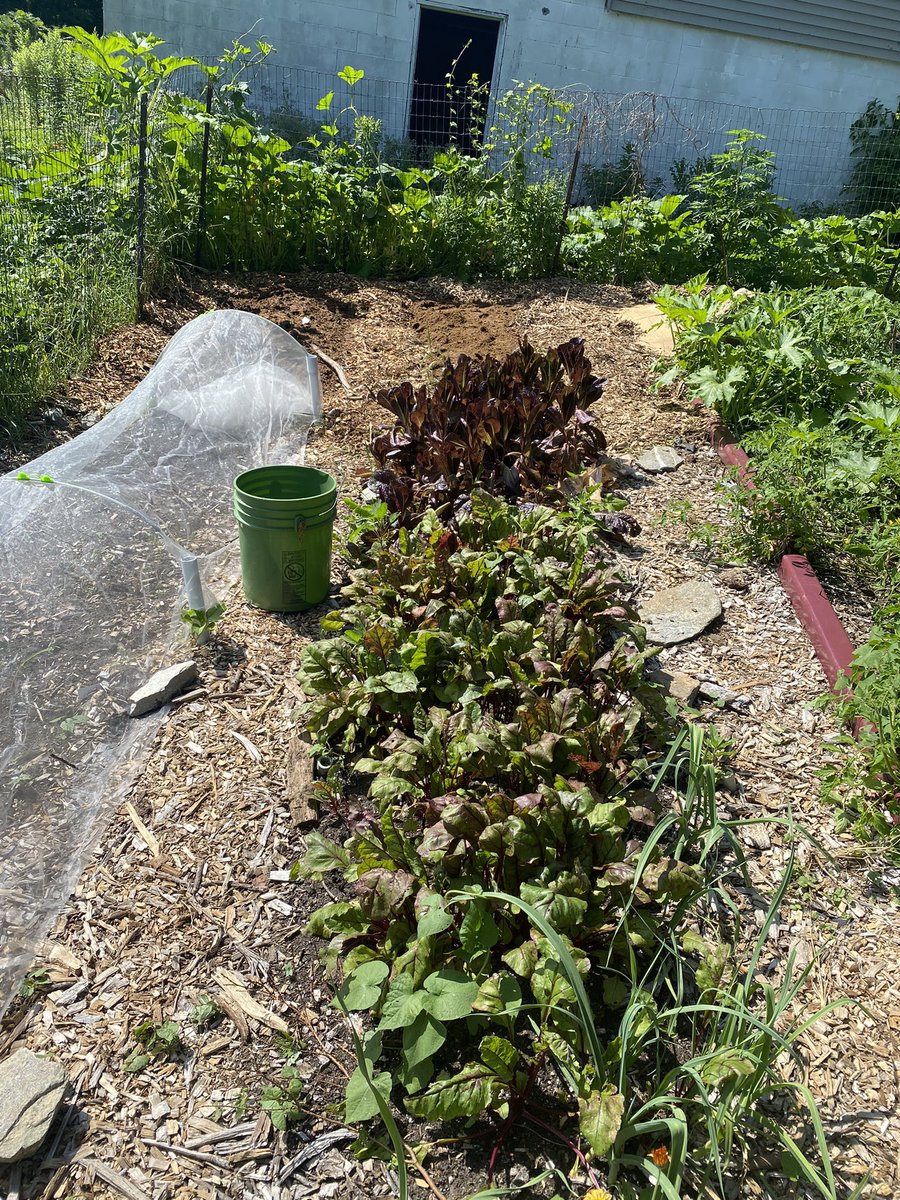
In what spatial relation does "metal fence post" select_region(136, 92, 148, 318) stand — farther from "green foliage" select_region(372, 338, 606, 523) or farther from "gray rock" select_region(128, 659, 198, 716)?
"gray rock" select_region(128, 659, 198, 716)

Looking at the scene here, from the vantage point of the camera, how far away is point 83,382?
5.32 meters

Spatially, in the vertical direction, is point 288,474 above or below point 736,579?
above

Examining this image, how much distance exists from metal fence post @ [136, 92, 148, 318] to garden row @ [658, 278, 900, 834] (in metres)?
3.71

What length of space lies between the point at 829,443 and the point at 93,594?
3.27 m

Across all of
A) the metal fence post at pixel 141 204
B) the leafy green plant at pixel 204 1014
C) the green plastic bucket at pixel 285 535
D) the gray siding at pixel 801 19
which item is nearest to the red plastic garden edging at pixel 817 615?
the green plastic bucket at pixel 285 535

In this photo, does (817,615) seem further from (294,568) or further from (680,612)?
(294,568)

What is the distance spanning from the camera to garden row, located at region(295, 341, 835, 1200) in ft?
5.73

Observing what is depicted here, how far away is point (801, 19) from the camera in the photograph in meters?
12.9

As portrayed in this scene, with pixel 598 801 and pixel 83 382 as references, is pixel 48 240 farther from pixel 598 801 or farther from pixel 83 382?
pixel 598 801

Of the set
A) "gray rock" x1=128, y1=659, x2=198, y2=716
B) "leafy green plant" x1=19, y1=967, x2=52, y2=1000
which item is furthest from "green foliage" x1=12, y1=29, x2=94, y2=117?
"leafy green plant" x1=19, y1=967, x2=52, y2=1000

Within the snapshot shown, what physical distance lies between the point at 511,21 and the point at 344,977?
526 inches

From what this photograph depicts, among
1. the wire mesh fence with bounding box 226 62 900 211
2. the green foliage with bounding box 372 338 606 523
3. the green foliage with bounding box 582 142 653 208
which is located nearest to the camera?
the green foliage with bounding box 372 338 606 523

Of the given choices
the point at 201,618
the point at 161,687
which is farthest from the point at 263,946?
the point at 201,618

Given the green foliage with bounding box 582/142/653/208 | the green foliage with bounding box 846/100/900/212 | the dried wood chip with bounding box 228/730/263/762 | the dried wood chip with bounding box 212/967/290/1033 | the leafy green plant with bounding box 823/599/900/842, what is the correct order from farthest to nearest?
the green foliage with bounding box 846/100/900/212 < the green foliage with bounding box 582/142/653/208 < the dried wood chip with bounding box 228/730/263/762 < the leafy green plant with bounding box 823/599/900/842 < the dried wood chip with bounding box 212/967/290/1033
